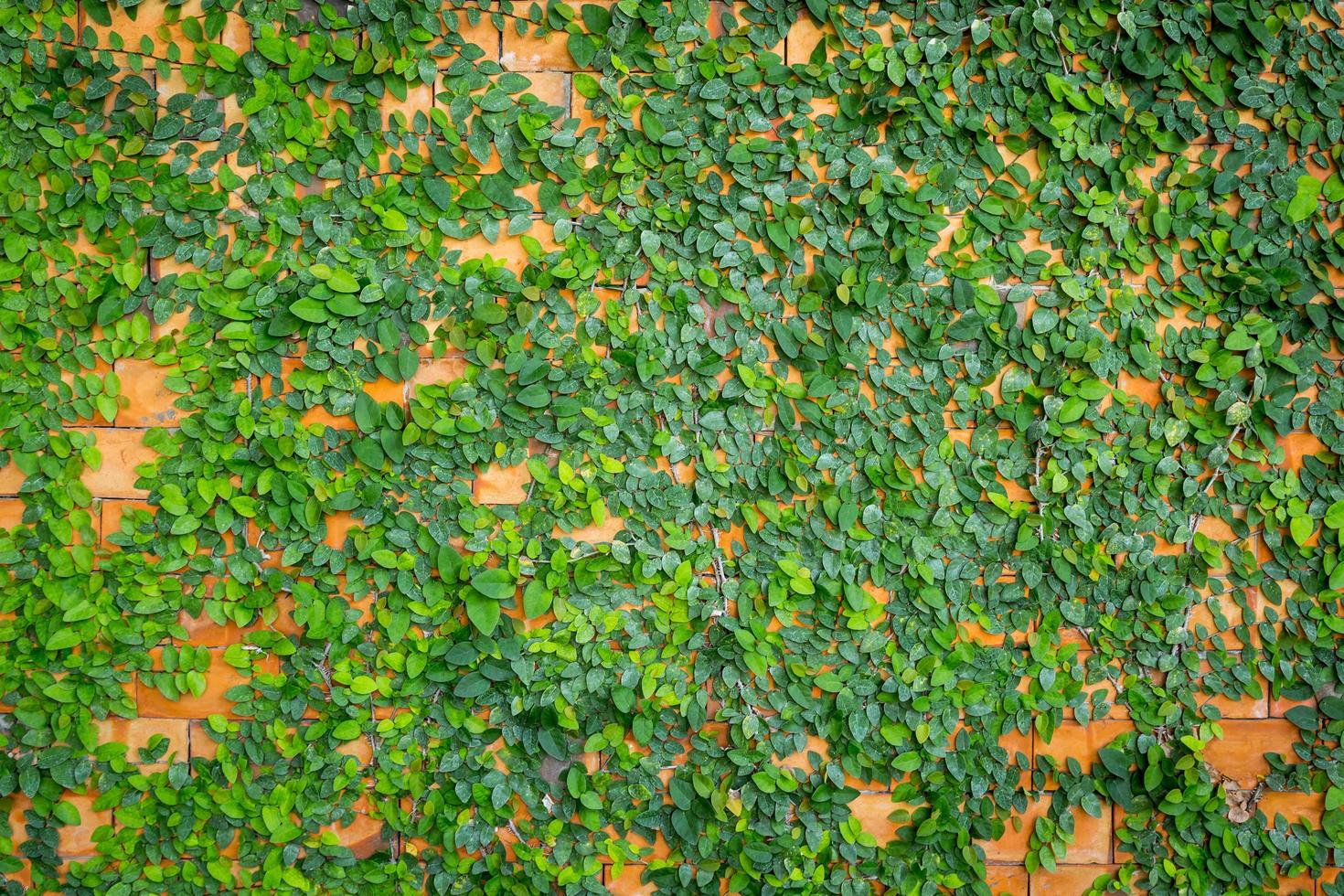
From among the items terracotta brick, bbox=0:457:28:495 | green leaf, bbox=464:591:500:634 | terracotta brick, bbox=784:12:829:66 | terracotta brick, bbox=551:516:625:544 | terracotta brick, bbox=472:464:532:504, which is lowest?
green leaf, bbox=464:591:500:634

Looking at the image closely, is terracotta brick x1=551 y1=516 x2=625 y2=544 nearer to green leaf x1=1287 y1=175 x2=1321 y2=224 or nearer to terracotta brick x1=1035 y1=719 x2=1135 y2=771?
terracotta brick x1=1035 y1=719 x2=1135 y2=771

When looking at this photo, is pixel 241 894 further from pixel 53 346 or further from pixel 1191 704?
pixel 1191 704

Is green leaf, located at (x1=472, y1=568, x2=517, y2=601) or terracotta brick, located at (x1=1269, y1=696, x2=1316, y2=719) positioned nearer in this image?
green leaf, located at (x1=472, y1=568, x2=517, y2=601)

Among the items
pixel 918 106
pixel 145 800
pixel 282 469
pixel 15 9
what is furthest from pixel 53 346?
pixel 918 106

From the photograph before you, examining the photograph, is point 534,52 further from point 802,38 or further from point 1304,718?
point 1304,718

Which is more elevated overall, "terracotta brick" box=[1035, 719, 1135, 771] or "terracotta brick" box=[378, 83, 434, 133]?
"terracotta brick" box=[378, 83, 434, 133]

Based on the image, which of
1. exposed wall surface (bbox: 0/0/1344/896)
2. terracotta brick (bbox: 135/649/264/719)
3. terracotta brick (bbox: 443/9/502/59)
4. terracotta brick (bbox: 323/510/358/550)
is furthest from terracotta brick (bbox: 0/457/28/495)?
terracotta brick (bbox: 443/9/502/59)

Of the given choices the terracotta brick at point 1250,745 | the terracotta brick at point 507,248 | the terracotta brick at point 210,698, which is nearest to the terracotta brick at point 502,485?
the terracotta brick at point 507,248
